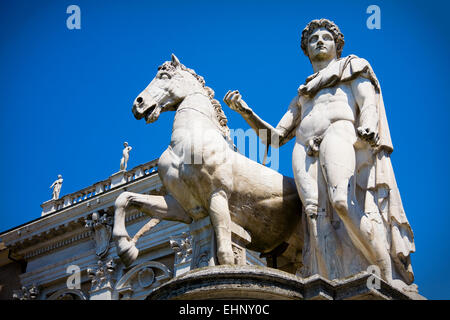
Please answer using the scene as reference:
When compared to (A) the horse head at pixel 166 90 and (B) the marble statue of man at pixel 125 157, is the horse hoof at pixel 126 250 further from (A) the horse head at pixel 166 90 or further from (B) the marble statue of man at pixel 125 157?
(B) the marble statue of man at pixel 125 157

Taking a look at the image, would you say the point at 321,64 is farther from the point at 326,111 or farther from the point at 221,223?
the point at 221,223

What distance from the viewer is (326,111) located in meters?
9.07

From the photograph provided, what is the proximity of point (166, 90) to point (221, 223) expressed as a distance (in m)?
2.21

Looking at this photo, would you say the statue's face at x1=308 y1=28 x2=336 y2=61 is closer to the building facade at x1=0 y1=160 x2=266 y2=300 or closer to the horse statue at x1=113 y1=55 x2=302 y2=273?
the horse statue at x1=113 y1=55 x2=302 y2=273

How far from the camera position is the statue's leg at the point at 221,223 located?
8.40 meters

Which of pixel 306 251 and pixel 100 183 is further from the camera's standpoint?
pixel 100 183

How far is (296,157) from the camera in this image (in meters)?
9.04

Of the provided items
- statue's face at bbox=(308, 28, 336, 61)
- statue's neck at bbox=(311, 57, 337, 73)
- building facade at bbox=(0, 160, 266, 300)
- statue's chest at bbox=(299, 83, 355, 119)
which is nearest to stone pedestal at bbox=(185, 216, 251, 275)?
statue's chest at bbox=(299, 83, 355, 119)

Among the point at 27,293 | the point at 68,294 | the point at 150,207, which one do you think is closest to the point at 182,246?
the point at 68,294

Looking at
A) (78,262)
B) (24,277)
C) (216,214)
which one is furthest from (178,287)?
(24,277)

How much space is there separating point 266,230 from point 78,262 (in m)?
22.0

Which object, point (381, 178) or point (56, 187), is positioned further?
point (56, 187)

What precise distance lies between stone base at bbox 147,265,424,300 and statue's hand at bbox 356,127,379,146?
1810 millimetres

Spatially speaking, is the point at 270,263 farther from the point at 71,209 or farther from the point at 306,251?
the point at 71,209
